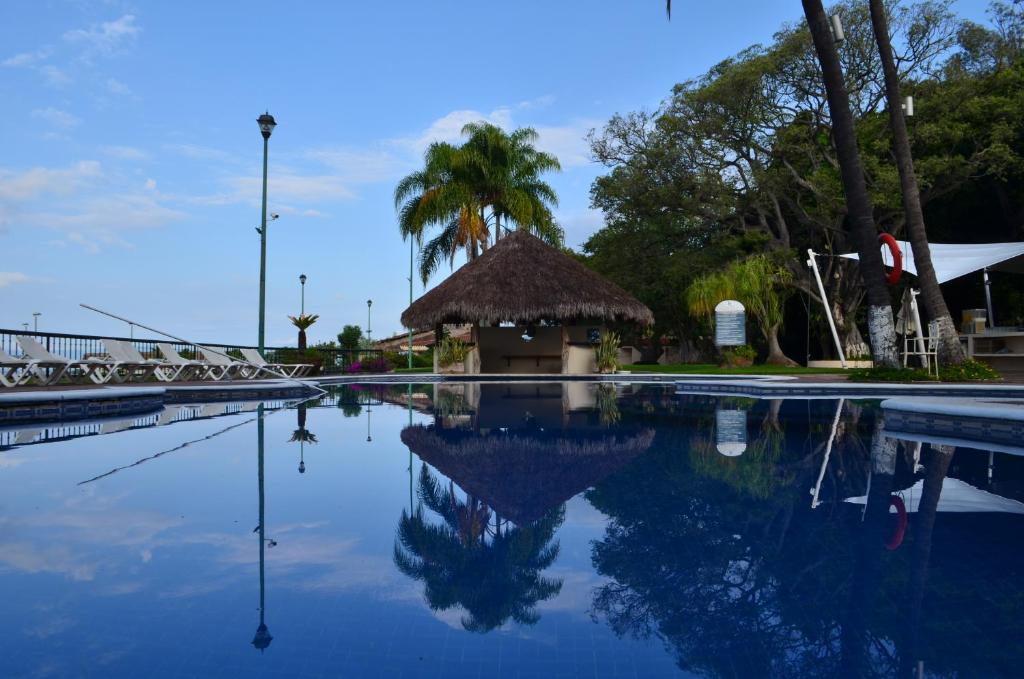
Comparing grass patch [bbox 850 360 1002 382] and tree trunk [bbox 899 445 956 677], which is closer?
tree trunk [bbox 899 445 956 677]

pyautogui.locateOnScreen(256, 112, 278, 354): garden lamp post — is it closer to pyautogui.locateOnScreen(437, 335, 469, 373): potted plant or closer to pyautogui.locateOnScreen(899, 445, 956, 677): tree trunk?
pyautogui.locateOnScreen(437, 335, 469, 373): potted plant

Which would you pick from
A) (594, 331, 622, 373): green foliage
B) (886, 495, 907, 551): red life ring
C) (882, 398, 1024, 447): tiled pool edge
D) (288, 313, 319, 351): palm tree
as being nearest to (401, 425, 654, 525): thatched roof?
(886, 495, 907, 551): red life ring

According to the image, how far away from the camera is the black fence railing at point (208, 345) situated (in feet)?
43.5

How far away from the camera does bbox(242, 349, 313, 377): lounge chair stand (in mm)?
15898

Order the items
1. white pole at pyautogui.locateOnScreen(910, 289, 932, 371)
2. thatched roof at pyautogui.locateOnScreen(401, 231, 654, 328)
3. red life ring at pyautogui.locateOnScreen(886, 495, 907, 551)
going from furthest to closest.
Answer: thatched roof at pyautogui.locateOnScreen(401, 231, 654, 328), white pole at pyautogui.locateOnScreen(910, 289, 932, 371), red life ring at pyautogui.locateOnScreen(886, 495, 907, 551)

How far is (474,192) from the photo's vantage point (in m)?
26.5

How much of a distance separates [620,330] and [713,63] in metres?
11.6

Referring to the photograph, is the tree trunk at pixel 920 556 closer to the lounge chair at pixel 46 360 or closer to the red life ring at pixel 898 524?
the red life ring at pixel 898 524

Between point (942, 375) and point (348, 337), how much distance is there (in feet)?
63.2

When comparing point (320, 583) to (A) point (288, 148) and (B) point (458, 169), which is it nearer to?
(A) point (288, 148)

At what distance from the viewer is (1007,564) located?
314cm

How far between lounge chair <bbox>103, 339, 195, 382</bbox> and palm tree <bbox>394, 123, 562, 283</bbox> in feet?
43.0

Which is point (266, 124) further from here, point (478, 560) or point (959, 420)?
point (478, 560)

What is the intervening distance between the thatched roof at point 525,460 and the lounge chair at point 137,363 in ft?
24.3
